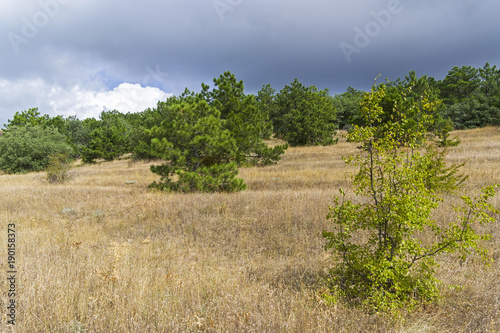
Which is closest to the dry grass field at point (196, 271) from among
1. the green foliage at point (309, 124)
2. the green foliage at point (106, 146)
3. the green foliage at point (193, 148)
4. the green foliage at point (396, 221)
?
the green foliage at point (396, 221)

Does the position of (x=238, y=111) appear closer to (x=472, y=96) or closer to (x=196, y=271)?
(x=196, y=271)

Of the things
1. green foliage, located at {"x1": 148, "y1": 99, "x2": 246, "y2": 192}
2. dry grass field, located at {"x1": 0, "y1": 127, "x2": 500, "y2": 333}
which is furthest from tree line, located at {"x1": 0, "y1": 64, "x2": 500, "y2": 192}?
dry grass field, located at {"x1": 0, "y1": 127, "x2": 500, "y2": 333}

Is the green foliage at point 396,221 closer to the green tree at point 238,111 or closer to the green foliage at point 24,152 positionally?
the green tree at point 238,111

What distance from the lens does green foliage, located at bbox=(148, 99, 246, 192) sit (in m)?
11.7

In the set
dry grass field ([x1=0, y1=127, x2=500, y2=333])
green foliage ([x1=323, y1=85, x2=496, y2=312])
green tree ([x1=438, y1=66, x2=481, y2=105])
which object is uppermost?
green tree ([x1=438, y1=66, x2=481, y2=105])

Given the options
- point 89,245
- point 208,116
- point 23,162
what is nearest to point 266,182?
point 208,116

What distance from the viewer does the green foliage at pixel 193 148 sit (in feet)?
38.2

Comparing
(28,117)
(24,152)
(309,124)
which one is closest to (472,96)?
(309,124)

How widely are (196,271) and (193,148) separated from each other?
8.88 meters

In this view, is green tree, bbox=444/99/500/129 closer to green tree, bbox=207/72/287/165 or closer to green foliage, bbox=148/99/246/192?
green tree, bbox=207/72/287/165

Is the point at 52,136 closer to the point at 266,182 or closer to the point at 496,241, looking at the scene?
the point at 266,182

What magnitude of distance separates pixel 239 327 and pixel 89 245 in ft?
16.1

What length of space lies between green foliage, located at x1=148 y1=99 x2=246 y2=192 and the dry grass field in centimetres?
200

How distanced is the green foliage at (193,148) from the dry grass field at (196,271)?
2.00 meters
